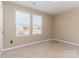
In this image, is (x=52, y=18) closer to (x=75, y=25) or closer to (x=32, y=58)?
(x=75, y=25)

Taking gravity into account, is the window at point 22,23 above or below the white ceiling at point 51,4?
below

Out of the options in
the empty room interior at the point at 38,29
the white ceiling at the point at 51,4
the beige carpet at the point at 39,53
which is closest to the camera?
the beige carpet at the point at 39,53

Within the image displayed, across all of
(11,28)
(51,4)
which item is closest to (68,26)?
(51,4)

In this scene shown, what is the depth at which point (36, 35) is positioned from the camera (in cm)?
539

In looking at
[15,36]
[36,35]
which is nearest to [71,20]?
[36,35]

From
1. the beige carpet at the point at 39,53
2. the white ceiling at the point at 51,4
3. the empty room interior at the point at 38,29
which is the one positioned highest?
the white ceiling at the point at 51,4

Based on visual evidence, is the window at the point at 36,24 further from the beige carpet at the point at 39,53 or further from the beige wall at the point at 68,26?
the beige carpet at the point at 39,53

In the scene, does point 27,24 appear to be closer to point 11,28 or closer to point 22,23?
point 22,23

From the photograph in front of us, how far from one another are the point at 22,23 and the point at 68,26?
2.68 metres

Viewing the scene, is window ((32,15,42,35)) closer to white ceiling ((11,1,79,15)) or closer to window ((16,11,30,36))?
window ((16,11,30,36))

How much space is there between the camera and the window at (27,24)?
14.7 ft

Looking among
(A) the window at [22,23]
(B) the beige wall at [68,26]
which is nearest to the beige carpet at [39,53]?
(A) the window at [22,23]

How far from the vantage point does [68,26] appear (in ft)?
18.0

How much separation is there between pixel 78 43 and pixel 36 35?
2305 mm
